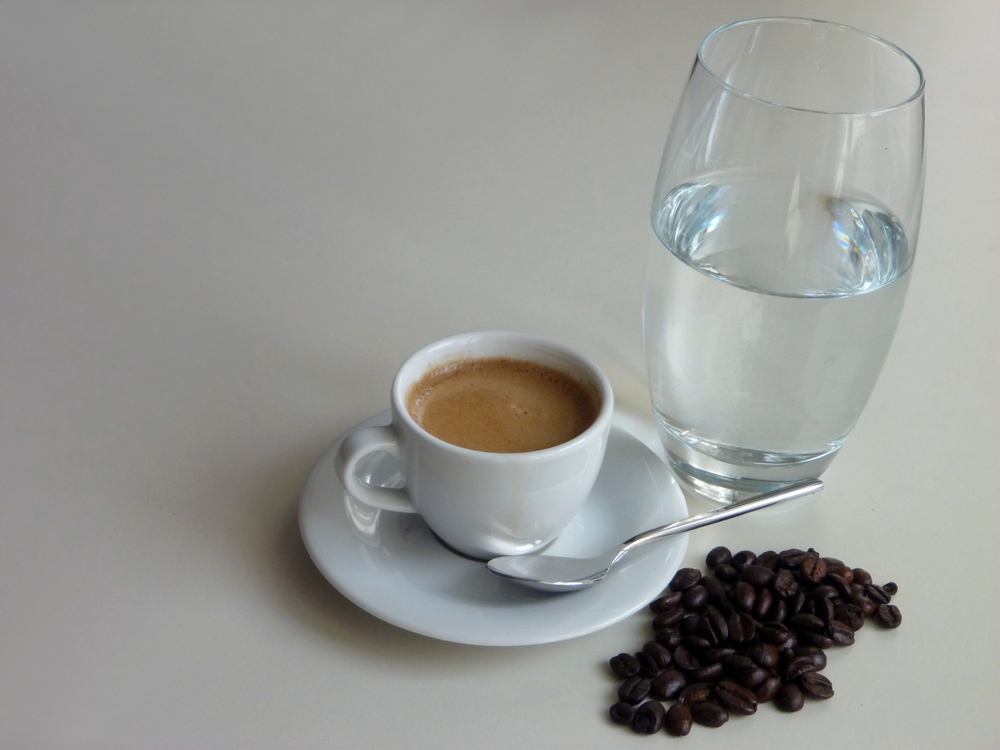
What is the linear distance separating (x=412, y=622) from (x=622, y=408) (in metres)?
0.52

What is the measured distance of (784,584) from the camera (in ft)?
3.36

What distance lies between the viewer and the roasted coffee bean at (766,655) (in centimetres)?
94

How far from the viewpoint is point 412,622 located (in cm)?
91

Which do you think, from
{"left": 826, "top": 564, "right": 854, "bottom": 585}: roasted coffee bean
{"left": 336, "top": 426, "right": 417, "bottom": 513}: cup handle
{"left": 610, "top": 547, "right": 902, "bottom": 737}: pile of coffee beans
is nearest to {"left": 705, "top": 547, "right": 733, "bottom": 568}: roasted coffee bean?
{"left": 610, "top": 547, "right": 902, "bottom": 737}: pile of coffee beans

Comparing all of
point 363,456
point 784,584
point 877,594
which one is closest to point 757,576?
point 784,584

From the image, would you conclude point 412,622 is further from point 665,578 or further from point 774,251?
point 774,251

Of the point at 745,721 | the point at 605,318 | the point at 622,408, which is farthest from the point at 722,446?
the point at 605,318

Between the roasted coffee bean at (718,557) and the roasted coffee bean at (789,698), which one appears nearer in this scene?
the roasted coffee bean at (789,698)

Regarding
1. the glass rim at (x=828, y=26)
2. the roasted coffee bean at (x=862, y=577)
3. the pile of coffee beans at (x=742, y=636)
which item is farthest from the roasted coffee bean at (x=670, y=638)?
the glass rim at (x=828, y=26)

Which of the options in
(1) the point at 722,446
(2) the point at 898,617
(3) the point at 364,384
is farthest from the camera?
(3) the point at 364,384

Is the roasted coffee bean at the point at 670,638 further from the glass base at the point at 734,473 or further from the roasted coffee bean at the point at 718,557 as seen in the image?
the glass base at the point at 734,473

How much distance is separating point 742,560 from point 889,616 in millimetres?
→ 154

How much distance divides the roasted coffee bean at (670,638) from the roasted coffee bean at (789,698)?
103 millimetres

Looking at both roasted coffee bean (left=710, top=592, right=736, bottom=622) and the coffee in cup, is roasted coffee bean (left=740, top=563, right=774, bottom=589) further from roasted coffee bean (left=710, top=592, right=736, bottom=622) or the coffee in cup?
the coffee in cup
